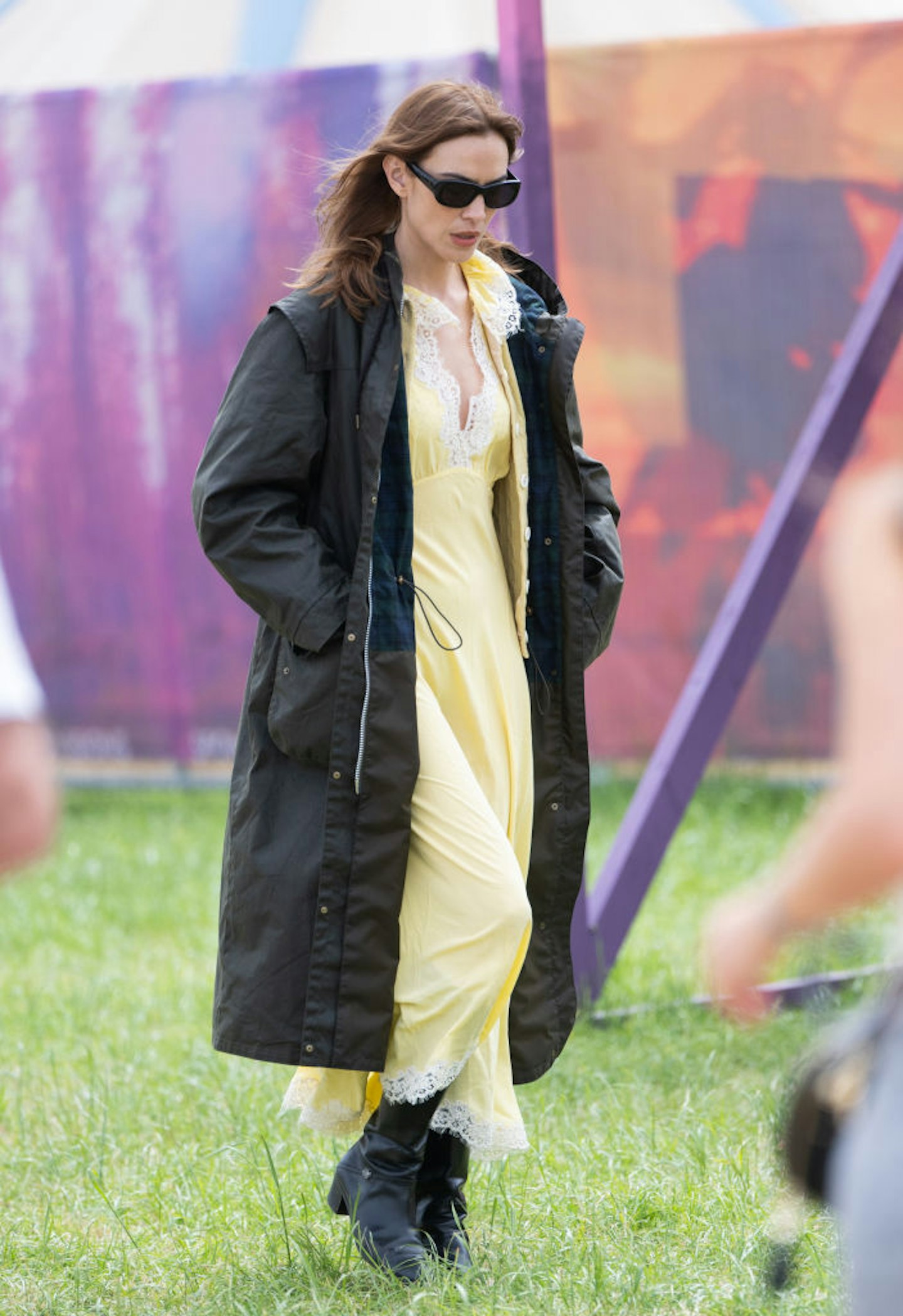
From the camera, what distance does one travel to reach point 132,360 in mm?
8852

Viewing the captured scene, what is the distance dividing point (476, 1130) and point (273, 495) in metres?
1.08

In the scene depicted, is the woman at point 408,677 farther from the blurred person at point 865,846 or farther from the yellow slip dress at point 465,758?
the blurred person at point 865,846

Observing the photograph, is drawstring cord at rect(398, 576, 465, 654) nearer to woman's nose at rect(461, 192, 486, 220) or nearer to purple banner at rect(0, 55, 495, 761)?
woman's nose at rect(461, 192, 486, 220)

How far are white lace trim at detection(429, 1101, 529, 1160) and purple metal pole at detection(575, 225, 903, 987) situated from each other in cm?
164

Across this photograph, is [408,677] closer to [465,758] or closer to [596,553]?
[465,758]

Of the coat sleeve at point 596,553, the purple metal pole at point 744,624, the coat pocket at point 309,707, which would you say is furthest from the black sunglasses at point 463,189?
A: the purple metal pole at point 744,624

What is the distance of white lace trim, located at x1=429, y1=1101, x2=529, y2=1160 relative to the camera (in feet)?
10.5

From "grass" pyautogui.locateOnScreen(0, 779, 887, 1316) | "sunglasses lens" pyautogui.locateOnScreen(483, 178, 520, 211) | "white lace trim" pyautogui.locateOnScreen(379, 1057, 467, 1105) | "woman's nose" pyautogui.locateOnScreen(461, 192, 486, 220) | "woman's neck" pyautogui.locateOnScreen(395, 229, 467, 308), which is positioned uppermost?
"sunglasses lens" pyautogui.locateOnScreen(483, 178, 520, 211)

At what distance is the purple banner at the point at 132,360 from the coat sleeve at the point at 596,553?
5.23 m

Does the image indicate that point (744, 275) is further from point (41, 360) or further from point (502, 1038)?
point (502, 1038)

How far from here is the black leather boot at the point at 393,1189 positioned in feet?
10.3

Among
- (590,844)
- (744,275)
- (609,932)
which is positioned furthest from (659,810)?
(744,275)

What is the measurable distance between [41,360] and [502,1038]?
20.8ft

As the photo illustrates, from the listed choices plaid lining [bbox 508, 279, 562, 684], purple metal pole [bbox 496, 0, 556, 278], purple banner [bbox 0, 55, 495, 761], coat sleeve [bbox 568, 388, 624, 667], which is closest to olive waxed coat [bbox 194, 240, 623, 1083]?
plaid lining [bbox 508, 279, 562, 684]
